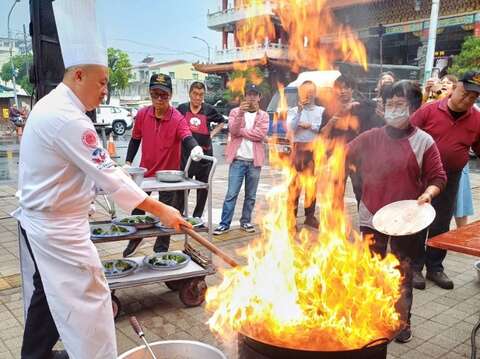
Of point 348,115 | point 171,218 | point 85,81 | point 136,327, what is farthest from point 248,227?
point 85,81

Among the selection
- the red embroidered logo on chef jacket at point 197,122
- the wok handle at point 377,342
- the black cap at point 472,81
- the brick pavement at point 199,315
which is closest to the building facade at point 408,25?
the red embroidered logo on chef jacket at point 197,122

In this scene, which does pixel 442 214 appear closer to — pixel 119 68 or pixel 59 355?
pixel 59 355

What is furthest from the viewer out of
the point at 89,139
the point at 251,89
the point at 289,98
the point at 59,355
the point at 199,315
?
the point at 289,98

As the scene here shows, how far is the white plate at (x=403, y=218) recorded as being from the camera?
298cm

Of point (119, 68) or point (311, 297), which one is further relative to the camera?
→ point (119, 68)

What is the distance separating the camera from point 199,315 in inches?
150

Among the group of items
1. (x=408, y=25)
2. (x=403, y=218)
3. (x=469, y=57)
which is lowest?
(x=403, y=218)

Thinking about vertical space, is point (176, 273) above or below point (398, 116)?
below

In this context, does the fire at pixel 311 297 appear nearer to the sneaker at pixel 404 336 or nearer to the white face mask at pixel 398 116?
the sneaker at pixel 404 336

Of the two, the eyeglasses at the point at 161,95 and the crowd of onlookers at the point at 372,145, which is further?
the eyeglasses at the point at 161,95

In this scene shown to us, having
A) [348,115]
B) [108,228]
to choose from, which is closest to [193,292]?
[108,228]

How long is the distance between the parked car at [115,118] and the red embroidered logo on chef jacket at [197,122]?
22004 millimetres

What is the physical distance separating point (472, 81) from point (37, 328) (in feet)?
13.7

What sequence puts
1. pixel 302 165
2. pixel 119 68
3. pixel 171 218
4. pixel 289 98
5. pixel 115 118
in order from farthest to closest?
pixel 119 68
pixel 115 118
pixel 289 98
pixel 302 165
pixel 171 218
